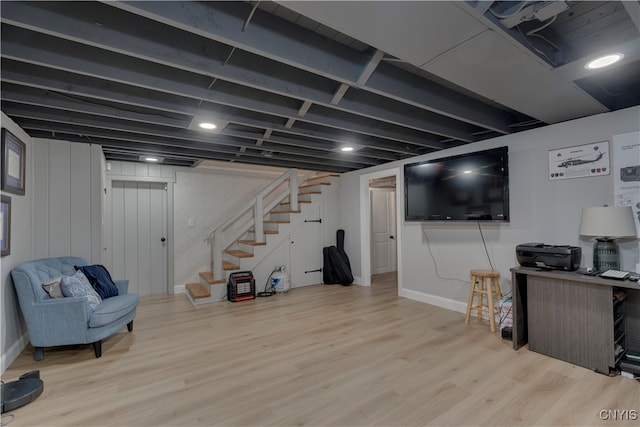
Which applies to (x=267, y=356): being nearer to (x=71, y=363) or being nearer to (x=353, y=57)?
(x=71, y=363)

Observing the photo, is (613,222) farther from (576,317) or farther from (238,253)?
(238,253)

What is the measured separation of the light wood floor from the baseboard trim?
0.44 meters

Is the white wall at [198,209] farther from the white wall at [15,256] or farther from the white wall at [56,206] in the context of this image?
the white wall at [15,256]

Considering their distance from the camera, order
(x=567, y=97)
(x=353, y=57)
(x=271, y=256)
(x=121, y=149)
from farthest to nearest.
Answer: (x=271, y=256) → (x=121, y=149) → (x=567, y=97) → (x=353, y=57)

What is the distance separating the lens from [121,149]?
155 inches

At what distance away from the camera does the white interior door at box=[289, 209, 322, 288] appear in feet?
18.2

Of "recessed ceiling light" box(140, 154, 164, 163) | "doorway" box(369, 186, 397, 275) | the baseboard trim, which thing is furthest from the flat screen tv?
"recessed ceiling light" box(140, 154, 164, 163)

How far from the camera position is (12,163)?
2691 millimetres

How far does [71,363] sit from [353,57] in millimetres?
3444

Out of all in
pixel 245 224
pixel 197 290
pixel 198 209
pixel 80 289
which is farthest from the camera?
pixel 245 224

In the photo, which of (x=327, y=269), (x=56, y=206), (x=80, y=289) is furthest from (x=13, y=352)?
(x=327, y=269)

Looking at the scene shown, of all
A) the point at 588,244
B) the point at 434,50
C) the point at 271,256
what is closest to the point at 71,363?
the point at 271,256

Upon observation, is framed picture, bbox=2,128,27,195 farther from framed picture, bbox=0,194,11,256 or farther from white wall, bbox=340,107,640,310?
white wall, bbox=340,107,640,310

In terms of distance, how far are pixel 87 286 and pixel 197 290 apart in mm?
1897
